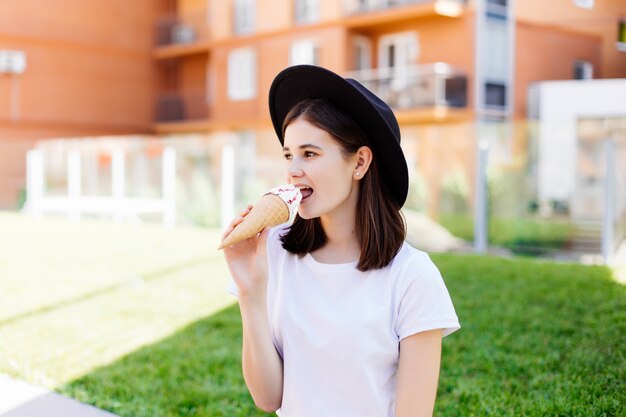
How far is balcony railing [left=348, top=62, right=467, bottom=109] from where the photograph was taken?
21359mm

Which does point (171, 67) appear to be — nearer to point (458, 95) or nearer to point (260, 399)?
point (458, 95)

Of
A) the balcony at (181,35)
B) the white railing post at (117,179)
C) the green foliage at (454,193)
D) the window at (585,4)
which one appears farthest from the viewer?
the balcony at (181,35)

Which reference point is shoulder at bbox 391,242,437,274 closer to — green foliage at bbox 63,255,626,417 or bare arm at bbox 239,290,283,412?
bare arm at bbox 239,290,283,412

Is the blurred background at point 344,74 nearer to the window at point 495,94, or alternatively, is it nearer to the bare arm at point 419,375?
the window at point 495,94

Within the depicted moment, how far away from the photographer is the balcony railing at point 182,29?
94.2 feet

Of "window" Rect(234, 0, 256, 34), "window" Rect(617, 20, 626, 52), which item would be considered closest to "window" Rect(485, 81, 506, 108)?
"window" Rect(234, 0, 256, 34)

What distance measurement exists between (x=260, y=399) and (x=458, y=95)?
20.1 meters

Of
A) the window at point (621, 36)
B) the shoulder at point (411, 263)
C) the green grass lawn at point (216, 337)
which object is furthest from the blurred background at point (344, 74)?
the shoulder at point (411, 263)

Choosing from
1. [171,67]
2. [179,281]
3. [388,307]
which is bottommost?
[179,281]

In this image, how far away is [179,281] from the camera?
832cm

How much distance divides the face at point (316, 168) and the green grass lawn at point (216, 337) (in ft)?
6.59

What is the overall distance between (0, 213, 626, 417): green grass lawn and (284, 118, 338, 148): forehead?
6.99ft

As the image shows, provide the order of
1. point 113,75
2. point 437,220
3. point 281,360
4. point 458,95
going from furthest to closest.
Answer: point 113,75, point 458,95, point 437,220, point 281,360

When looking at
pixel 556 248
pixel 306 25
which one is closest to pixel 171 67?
pixel 306 25
